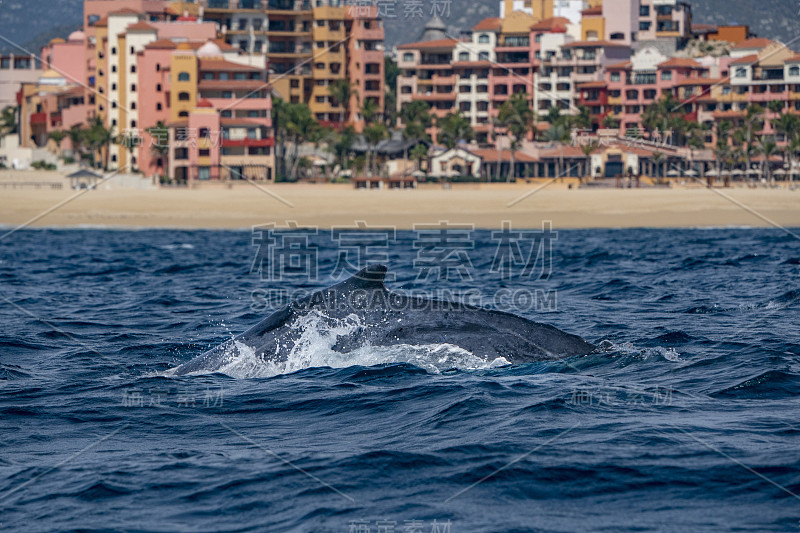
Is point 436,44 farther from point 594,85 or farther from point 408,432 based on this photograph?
point 408,432

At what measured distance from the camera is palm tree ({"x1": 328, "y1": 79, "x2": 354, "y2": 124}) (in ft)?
451

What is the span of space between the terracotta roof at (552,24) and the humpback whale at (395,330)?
131 m

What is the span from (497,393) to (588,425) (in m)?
1.63

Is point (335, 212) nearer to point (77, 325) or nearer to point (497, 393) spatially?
point (77, 325)

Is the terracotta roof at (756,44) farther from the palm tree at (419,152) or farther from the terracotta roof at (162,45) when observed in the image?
the terracotta roof at (162,45)

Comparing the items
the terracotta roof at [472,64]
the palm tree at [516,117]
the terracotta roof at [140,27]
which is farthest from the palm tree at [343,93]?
the terracotta roof at [140,27]

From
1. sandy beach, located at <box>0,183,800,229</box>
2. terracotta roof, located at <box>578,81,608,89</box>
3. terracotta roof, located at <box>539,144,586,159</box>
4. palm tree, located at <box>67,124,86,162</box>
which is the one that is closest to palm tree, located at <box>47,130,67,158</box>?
palm tree, located at <box>67,124,86,162</box>

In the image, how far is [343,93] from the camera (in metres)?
138

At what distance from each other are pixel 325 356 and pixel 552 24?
443 feet

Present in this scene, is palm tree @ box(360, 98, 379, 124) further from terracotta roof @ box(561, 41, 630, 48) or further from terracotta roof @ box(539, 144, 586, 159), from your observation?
terracotta roof @ box(561, 41, 630, 48)

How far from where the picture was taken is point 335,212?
66.8 m

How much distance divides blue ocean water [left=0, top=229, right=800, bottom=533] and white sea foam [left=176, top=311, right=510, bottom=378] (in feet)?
0.14

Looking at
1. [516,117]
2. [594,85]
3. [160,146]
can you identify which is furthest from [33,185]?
[594,85]

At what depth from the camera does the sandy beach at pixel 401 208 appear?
6078 centimetres
